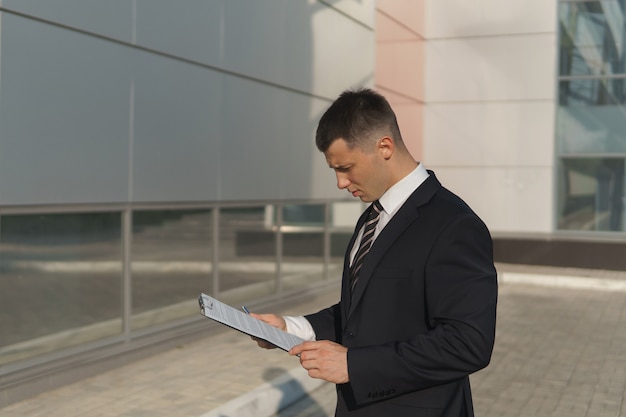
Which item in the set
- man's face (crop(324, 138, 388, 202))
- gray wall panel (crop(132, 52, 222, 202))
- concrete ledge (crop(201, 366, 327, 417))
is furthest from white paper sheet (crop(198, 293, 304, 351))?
gray wall panel (crop(132, 52, 222, 202))

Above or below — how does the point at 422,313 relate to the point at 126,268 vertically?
above

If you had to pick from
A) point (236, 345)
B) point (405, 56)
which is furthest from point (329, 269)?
point (405, 56)

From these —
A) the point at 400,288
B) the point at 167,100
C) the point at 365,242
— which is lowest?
the point at 400,288

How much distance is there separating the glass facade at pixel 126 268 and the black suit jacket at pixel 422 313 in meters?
4.99

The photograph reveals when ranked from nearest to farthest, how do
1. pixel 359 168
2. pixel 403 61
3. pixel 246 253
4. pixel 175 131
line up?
pixel 359 168 < pixel 175 131 < pixel 246 253 < pixel 403 61

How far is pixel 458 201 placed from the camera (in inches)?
102

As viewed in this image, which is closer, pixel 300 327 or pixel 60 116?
pixel 300 327

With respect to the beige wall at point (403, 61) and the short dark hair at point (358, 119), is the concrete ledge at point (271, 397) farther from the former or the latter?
the beige wall at point (403, 61)

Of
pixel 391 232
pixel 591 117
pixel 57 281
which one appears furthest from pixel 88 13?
pixel 591 117

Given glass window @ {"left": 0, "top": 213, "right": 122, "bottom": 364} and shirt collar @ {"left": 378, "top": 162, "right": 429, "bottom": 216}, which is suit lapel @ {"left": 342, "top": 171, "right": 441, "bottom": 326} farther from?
glass window @ {"left": 0, "top": 213, "right": 122, "bottom": 364}

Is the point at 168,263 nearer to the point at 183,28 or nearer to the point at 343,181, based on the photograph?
the point at 183,28

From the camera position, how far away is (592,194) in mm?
18609

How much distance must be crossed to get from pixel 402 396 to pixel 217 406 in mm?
4305

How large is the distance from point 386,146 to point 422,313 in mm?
529
